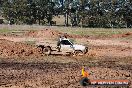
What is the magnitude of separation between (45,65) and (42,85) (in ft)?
24.5

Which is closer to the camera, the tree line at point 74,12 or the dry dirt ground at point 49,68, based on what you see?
the dry dirt ground at point 49,68

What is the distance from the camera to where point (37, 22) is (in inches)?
5037

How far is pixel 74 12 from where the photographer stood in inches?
5285

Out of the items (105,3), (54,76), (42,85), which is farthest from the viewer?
(105,3)

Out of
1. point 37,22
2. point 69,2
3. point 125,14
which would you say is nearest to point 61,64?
point 37,22

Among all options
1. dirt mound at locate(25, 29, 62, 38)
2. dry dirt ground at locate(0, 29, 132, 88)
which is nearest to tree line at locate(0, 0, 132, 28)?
dirt mound at locate(25, 29, 62, 38)

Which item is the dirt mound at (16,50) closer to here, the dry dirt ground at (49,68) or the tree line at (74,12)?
the dry dirt ground at (49,68)

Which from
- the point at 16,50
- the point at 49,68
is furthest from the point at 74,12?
the point at 49,68

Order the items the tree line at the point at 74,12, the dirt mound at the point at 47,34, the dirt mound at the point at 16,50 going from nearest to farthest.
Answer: the dirt mound at the point at 16,50
the dirt mound at the point at 47,34
the tree line at the point at 74,12

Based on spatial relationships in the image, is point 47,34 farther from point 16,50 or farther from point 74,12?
point 74,12

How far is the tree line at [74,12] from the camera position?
119m

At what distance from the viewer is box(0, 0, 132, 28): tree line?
4697 inches

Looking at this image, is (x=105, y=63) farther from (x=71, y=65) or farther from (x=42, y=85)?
(x=42, y=85)

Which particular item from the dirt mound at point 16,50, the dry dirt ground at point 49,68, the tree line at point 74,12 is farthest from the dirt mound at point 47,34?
the tree line at point 74,12
